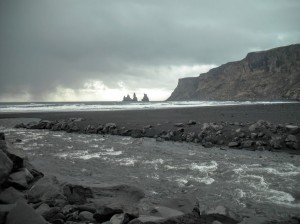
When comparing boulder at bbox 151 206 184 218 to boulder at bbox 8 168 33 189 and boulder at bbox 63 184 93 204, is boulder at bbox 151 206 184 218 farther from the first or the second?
boulder at bbox 8 168 33 189

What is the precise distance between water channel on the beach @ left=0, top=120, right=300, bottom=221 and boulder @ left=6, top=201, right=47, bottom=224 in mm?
4241

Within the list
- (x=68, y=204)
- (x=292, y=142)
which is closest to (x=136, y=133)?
(x=292, y=142)

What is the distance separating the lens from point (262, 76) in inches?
6398

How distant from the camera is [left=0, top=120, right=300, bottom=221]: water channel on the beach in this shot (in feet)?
27.7

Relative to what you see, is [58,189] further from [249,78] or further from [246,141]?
[249,78]

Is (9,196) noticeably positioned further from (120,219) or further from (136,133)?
(136,133)

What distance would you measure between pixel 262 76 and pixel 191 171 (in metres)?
168

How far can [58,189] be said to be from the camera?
26.2 ft

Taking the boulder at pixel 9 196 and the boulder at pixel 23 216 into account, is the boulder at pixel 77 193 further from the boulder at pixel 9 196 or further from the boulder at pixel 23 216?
the boulder at pixel 23 216


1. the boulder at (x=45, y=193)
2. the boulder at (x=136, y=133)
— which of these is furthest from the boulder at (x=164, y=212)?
the boulder at (x=136, y=133)

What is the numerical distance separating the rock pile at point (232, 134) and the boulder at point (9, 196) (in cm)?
1263

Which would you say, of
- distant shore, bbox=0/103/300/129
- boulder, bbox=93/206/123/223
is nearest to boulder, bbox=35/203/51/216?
boulder, bbox=93/206/123/223

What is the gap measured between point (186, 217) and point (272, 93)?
160 m

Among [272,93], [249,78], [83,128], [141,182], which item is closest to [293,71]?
[272,93]
